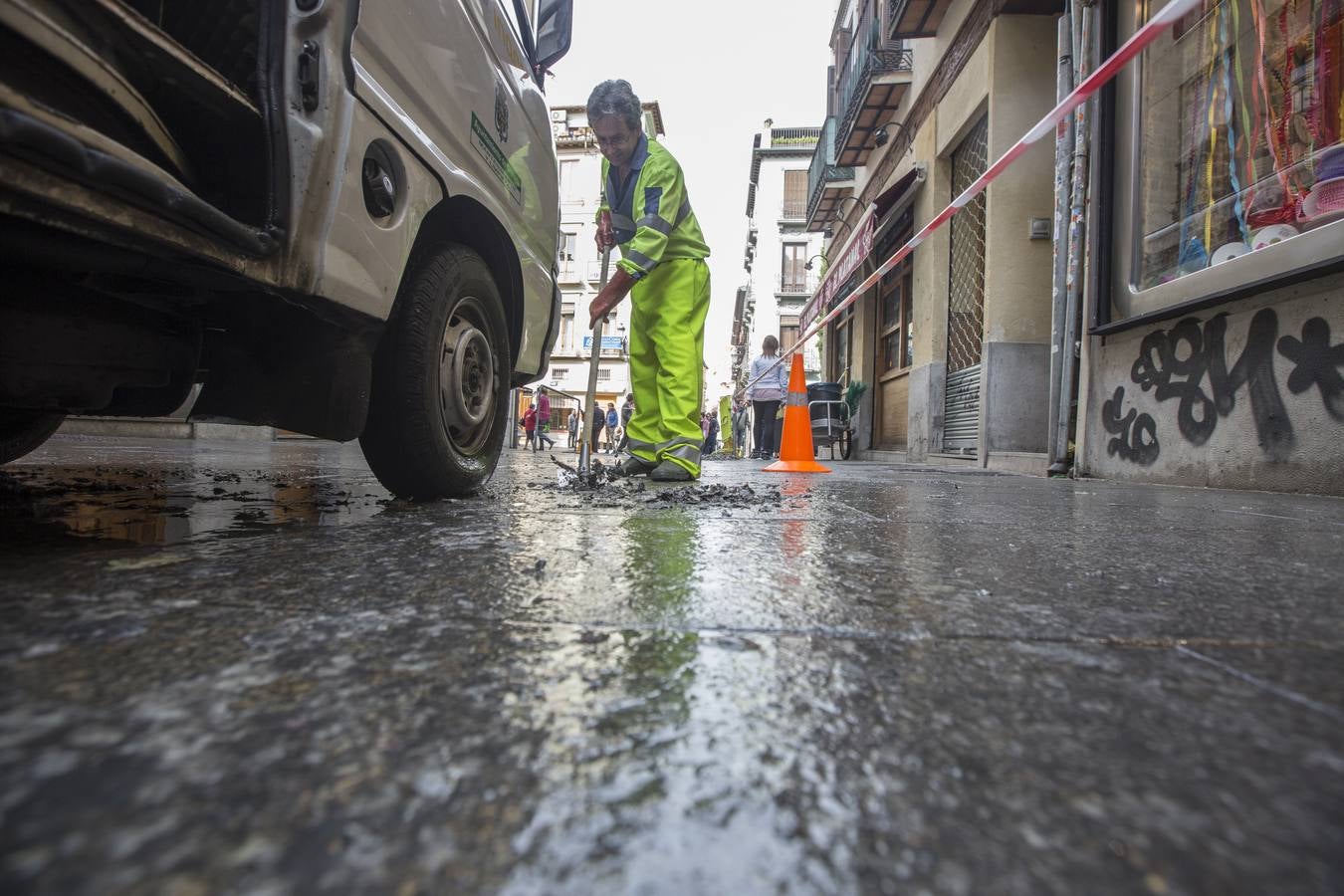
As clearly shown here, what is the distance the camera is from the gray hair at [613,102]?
3.58 meters

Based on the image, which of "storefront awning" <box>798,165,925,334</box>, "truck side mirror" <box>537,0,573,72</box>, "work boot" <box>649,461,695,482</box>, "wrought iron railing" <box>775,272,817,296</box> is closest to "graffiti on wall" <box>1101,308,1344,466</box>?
"work boot" <box>649,461,695,482</box>

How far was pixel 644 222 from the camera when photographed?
3445 millimetres

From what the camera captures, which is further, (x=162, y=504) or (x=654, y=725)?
(x=162, y=504)

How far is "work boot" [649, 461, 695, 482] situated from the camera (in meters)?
3.69

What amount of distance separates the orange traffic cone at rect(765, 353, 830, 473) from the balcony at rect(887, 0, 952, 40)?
5317 mm

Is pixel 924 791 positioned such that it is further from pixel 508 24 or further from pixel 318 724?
pixel 508 24

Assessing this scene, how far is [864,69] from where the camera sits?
982cm

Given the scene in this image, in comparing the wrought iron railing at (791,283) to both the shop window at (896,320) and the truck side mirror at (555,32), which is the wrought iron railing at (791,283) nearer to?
the shop window at (896,320)

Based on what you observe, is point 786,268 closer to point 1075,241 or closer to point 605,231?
point 1075,241

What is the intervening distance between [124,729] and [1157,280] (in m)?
5.19

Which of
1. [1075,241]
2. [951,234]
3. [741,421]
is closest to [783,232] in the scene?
[741,421]

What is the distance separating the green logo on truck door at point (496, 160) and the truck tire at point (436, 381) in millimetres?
324

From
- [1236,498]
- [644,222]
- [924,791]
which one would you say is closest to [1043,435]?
[1236,498]

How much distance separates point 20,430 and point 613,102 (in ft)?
9.25
